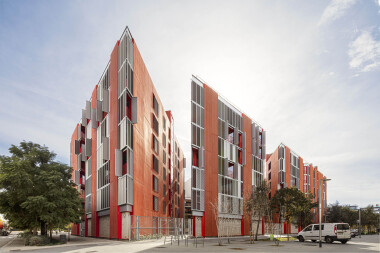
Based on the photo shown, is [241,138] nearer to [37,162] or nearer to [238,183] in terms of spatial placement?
[238,183]

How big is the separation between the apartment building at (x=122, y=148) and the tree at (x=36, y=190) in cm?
450

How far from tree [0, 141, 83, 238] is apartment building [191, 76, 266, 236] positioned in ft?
49.9

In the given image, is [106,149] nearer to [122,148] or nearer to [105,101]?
[122,148]

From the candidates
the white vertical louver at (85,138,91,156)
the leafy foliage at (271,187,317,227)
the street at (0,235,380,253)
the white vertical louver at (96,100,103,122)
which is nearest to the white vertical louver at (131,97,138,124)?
the white vertical louver at (96,100,103,122)

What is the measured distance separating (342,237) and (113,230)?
72.9 ft

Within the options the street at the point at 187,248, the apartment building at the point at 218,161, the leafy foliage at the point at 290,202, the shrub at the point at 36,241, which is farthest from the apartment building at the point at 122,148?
the leafy foliage at the point at 290,202

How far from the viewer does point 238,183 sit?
172 feet

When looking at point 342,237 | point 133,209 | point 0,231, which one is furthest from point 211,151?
point 0,231

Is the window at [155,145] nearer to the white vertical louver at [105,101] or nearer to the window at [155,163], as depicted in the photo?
the window at [155,163]

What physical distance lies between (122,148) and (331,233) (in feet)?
71.8

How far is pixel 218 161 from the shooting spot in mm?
47906

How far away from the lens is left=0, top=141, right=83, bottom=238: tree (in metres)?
31.7

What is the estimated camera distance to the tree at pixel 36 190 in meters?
31.7

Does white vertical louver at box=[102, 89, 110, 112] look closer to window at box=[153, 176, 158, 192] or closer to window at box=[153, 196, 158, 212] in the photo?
window at box=[153, 176, 158, 192]
